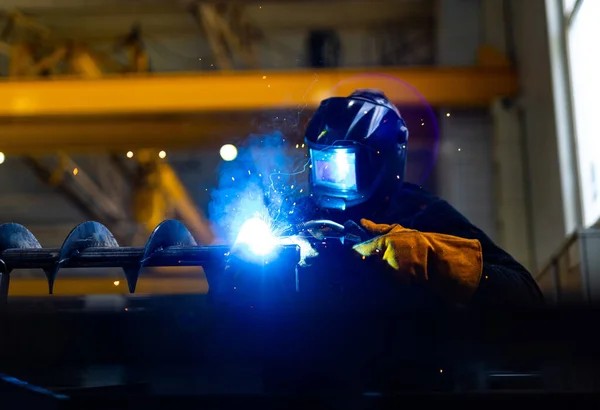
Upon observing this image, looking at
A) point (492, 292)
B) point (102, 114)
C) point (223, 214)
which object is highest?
point (102, 114)

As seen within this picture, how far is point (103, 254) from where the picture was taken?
1188 mm

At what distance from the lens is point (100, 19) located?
4.93m

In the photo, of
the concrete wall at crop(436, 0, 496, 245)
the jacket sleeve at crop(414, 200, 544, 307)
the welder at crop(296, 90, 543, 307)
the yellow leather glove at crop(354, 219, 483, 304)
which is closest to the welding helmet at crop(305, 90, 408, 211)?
the welder at crop(296, 90, 543, 307)

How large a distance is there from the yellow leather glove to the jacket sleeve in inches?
1.7

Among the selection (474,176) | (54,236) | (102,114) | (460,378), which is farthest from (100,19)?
(460,378)

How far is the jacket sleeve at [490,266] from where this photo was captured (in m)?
1.29

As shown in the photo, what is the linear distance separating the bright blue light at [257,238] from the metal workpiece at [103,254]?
0.12 feet

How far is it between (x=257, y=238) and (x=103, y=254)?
280 millimetres

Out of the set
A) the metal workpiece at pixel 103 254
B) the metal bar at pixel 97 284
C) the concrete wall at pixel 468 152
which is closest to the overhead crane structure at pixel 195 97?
the concrete wall at pixel 468 152

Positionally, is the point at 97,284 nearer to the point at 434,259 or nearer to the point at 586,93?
the point at 586,93

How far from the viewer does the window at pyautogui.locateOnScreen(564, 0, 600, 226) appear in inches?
106

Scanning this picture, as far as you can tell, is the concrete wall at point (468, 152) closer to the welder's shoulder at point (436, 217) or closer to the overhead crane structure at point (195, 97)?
the overhead crane structure at point (195, 97)

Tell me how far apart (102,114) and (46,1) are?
4.99 feet

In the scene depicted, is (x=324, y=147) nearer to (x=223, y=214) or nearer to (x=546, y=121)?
(x=223, y=214)
